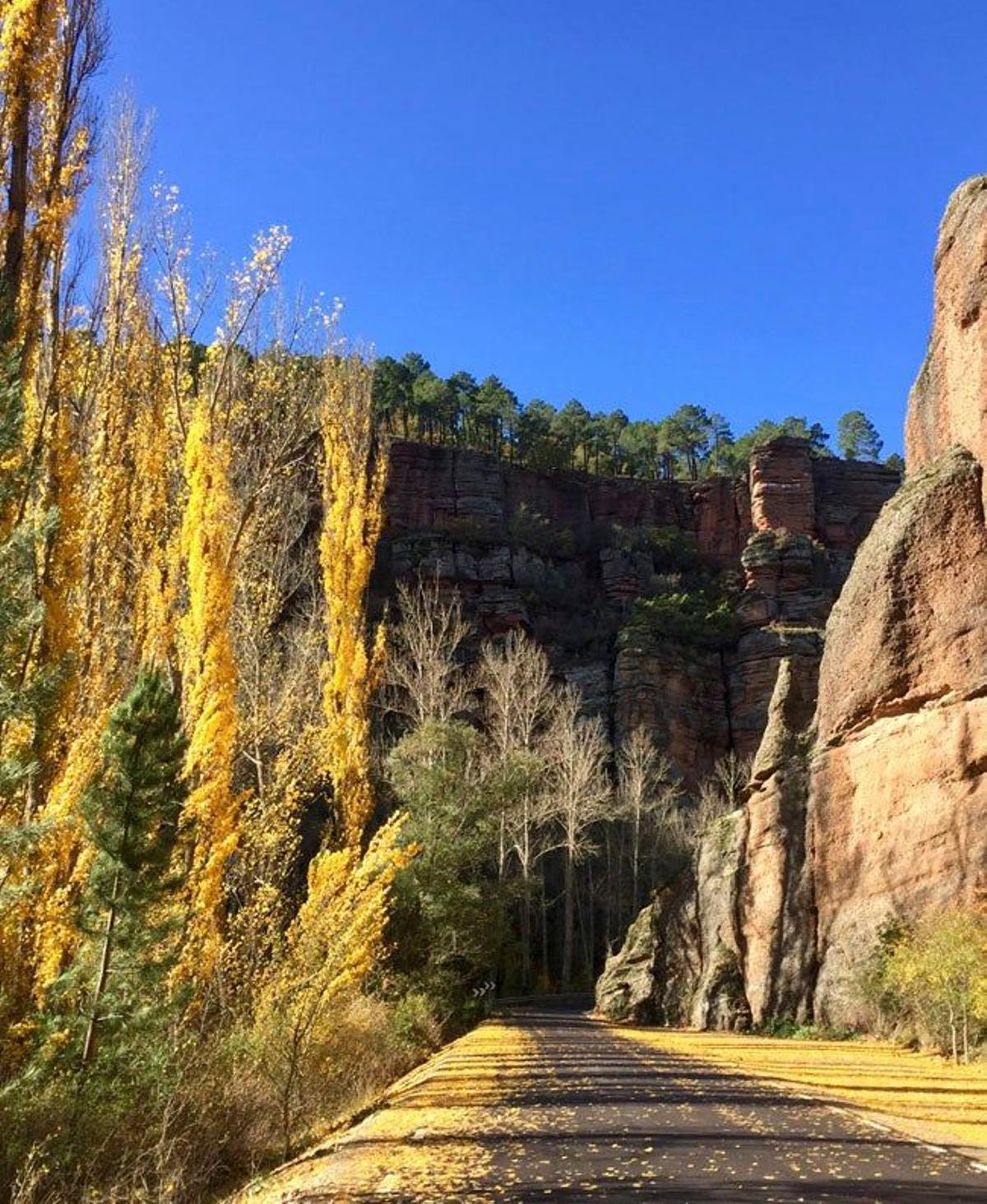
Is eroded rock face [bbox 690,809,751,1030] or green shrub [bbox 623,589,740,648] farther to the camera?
A: green shrub [bbox 623,589,740,648]

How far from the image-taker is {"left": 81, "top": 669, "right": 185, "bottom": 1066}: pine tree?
321 inches

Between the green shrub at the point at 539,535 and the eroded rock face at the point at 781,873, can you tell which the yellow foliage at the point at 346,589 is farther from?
the green shrub at the point at 539,535

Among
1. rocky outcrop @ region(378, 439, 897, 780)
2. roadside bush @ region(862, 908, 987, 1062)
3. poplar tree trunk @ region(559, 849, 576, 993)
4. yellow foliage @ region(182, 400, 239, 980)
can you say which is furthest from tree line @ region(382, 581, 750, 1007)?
yellow foliage @ region(182, 400, 239, 980)

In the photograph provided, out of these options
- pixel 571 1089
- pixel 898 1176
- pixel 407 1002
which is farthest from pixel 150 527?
pixel 407 1002

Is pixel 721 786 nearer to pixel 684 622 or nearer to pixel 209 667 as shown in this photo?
pixel 684 622

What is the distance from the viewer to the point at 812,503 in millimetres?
70250

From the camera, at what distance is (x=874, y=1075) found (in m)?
13.4

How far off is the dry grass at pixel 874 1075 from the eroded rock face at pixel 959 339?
1308cm

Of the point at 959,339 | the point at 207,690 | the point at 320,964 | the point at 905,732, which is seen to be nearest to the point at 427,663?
the point at 905,732

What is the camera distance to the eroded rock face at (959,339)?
2238cm

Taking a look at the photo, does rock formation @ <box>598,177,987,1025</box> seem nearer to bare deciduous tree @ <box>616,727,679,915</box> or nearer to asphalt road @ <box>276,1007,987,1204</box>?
asphalt road @ <box>276,1007,987,1204</box>

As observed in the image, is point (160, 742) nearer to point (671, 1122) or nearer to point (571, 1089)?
point (671, 1122)

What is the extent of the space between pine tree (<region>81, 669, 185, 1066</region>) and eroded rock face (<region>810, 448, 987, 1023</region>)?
53.3 feet

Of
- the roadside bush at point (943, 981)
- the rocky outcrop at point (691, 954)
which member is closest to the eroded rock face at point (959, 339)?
the roadside bush at point (943, 981)
